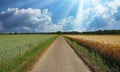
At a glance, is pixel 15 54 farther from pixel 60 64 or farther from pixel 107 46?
pixel 107 46

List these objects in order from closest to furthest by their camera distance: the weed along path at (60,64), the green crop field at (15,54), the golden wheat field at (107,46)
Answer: the weed along path at (60,64) → the green crop field at (15,54) → the golden wheat field at (107,46)

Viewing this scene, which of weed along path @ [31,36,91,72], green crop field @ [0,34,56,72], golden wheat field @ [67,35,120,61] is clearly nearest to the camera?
weed along path @ [31,36,91,72]

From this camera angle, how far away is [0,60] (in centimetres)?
1902

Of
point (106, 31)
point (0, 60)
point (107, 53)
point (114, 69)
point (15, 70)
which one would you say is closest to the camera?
point (114, 69)

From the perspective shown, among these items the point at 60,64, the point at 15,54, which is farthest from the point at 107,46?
the point at 15,54

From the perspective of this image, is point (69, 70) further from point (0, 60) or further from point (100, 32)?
point (100, 32)

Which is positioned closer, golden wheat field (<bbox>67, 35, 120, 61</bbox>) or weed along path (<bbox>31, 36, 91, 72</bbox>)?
weed along path (<bbox>31, 36, 91, 72</bbox>)

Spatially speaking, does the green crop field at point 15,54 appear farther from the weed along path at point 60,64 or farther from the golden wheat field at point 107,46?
the golden wheat field at point 107,46

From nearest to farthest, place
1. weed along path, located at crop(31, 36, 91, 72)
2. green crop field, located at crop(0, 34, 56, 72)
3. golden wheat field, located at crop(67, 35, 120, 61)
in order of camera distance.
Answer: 1. weed along path, located at crop(31, 36, 91, 72)
2. green crop field, located at crop(0, 34, 56, 72)
3. golden wheat field, located at crop(67, 35, 120, 61)

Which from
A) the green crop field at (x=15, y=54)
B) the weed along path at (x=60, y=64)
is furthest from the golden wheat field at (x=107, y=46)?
A: the green crop field at (x=15, y=54)

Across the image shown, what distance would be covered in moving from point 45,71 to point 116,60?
16.6 ft

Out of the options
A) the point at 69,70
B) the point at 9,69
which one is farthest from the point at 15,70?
the point at 69,70

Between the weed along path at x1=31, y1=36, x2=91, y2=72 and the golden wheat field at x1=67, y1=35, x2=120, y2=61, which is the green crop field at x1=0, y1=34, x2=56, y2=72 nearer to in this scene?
the weed along path at x1=31, y1=36, x2=91, y2=72

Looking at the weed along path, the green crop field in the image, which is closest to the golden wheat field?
the weed along path
